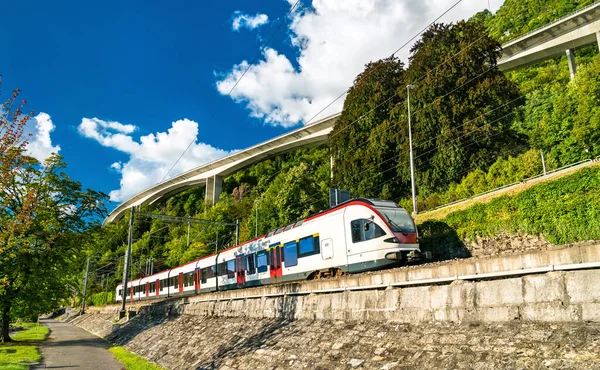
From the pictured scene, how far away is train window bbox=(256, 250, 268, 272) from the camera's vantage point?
19.4 meters

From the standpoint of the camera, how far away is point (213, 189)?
262 ft

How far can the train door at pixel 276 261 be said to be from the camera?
705 inches

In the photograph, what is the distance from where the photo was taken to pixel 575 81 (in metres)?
28.2

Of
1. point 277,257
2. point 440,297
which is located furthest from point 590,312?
point 277,257

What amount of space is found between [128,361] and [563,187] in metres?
17.7

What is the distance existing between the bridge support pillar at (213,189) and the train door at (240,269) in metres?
56.7

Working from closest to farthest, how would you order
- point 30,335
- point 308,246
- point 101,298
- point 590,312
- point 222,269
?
point 590,312
point 308,246
point 222,269
point 30,335
point 101,298

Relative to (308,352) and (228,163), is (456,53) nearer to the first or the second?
(308,352)

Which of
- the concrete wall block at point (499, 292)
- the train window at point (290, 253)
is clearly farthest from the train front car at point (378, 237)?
the concrete wall block at point (499, 292)

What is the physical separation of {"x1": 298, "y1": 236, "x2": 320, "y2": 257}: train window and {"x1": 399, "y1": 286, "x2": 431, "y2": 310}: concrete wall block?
7.54 metres

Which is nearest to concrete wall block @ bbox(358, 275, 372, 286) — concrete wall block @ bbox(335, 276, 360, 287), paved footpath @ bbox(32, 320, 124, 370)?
concrete wall block @ bbox(335, 276, 360, 287)

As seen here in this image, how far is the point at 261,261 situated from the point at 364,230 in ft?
25.9

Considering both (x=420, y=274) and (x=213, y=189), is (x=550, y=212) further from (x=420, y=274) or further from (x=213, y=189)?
(x=213, y=189)

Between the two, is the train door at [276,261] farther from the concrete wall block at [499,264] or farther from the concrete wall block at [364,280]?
the concrete wall block at [499,264]
